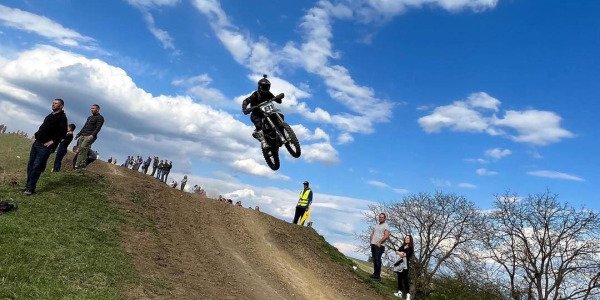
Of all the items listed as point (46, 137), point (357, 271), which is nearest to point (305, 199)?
point (357, 271)

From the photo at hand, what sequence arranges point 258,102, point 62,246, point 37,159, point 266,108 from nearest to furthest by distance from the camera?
point 62,246
point 37,159
point 266,108
point 258,102

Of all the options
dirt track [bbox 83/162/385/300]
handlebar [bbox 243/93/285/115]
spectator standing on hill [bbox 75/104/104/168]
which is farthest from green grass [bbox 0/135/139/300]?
handlebar [bbox 243/93/285/115]

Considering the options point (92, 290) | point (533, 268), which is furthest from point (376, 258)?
point (533, 268)

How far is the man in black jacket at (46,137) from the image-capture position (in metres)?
10.4

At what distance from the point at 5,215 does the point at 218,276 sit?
5297 millimetres

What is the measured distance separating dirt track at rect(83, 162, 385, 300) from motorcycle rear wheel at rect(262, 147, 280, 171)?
10.5 ft

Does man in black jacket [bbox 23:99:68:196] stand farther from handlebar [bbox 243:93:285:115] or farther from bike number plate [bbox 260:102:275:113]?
bike number plate [bbox 260:102:275:113]

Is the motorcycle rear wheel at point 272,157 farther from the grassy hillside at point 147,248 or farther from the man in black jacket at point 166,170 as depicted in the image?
the man in black jacket at point 166,170

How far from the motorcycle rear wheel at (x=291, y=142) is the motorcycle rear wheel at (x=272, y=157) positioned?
572mm

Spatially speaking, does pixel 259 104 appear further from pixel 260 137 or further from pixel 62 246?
pixel 62 246

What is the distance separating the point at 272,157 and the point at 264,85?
98.2 inches

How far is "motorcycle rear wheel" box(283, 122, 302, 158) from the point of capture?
428 inches

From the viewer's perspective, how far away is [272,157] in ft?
39.4

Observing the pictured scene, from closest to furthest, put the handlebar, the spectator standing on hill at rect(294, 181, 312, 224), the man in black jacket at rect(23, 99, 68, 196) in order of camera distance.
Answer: the man in black jacket at rect(23, 99, 68, 196) < the handlebar < the spectator standing on hill at rect(294, 181, 312, 224)
